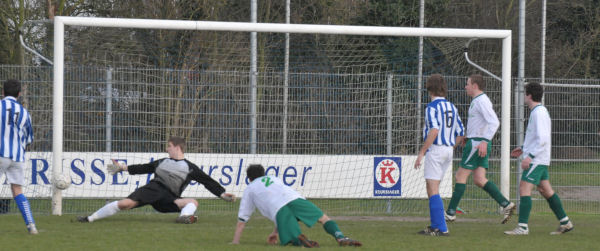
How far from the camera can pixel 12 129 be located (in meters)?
8.59

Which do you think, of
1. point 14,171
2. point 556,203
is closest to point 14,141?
point 14,171

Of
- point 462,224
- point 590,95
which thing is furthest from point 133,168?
point 590,95

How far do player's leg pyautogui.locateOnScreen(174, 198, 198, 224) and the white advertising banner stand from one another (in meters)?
1.87

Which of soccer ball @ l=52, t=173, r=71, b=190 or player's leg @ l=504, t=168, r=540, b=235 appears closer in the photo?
player's leg @ l=504, t=168, r=540, b=235

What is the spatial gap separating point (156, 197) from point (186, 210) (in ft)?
1.35

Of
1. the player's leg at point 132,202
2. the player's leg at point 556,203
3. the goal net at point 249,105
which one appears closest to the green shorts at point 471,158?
the player's leg at point 556,203

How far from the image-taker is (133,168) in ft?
33.0

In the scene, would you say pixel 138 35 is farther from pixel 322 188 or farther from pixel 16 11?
pixel 16 11

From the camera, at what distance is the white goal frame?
35.9 ft

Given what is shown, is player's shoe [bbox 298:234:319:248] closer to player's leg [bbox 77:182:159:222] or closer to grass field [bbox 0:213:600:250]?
grass field [bbox 0:213:600:250]

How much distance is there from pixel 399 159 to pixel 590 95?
3466mm

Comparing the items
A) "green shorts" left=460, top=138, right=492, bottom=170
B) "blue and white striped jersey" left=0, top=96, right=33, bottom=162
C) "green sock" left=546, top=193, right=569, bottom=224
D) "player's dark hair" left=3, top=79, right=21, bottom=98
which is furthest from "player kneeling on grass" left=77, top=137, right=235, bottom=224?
"green sock" left=546, top=193, right=569, bottom=224

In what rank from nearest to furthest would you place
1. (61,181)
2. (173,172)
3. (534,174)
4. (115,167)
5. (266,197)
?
(266,197) → (534,174) → (115,167) → (173,172) → (61,181)

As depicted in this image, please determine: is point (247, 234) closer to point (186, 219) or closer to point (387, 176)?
point (186, 219)
